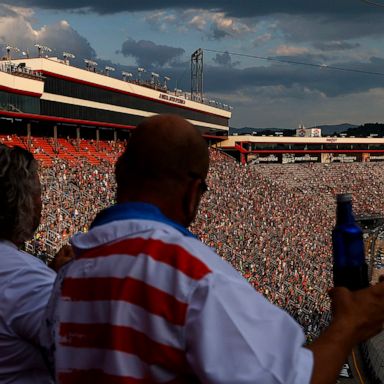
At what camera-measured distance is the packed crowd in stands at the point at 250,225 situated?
18.6m

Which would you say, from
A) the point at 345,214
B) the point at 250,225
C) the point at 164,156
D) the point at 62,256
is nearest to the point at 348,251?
the point at 345,214

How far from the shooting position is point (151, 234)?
1.25 metres

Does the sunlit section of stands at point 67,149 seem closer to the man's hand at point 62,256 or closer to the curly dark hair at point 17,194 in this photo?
the man's hand at point 62,256

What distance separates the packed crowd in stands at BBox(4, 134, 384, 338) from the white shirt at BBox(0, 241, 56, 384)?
11.9m

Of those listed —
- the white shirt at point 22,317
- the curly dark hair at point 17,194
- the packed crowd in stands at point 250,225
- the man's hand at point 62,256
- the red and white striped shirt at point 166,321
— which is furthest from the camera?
the packed crowd in stands at point 250,225

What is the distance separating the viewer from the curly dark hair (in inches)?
83.7

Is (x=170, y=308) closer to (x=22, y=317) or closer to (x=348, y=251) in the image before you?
(x=348, y=251)

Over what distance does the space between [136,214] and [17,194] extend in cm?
98

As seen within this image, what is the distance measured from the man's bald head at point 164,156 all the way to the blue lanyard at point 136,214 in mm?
79

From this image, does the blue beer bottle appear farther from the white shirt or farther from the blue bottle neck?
the white shirt

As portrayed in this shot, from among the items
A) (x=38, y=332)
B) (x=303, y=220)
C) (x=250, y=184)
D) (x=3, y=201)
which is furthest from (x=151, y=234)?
(x=250, y=184)

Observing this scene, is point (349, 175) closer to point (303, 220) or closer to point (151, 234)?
point (303, 220)

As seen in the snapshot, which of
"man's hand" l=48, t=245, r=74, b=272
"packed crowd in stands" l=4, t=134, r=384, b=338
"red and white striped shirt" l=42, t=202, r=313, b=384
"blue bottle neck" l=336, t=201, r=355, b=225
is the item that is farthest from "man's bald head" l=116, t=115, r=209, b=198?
"packed crowd in stands" l=4, t=134, r=384, b=338

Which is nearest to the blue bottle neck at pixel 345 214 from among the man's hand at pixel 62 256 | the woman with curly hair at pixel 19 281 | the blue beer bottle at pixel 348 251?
the blue beer bottle at pixel 348 251
